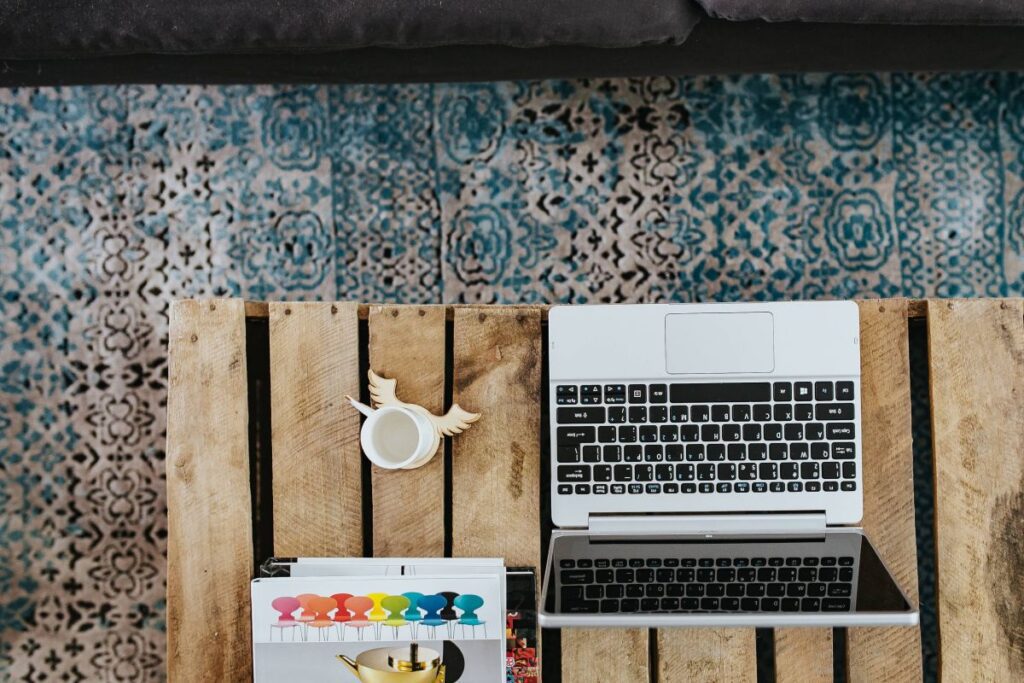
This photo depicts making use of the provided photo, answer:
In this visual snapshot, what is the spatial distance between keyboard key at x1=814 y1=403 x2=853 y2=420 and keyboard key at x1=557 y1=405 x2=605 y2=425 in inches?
10.1

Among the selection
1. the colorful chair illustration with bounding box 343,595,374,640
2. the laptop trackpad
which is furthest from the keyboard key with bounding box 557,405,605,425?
the colorful chair illustration with bounding box 343,595,374,640

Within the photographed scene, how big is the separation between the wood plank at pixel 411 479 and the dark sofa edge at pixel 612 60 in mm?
407

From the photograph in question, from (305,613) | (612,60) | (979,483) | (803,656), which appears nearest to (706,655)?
(803,656)

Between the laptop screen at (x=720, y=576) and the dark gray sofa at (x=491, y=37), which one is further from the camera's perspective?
the dark gray sofa at (x=491, y=37)

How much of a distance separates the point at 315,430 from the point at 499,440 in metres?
0.23

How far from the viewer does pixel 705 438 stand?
99cm

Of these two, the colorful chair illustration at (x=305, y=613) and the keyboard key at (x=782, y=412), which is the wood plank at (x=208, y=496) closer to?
the colorful chair illustration at (x=305, y=613)

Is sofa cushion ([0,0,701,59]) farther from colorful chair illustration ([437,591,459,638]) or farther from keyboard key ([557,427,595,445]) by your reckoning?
colorful chair illustration ([437,591,459,638])

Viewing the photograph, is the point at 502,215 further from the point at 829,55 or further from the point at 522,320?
the point at 829,55

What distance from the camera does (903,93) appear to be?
1.35 metres

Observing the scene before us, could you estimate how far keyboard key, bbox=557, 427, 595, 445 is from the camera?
3.27 feet

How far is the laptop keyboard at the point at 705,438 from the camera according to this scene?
0.97m

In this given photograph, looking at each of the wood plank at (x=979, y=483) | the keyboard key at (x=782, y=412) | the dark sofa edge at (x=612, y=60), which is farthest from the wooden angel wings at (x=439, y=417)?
the wood plank at (x=979, y=483)

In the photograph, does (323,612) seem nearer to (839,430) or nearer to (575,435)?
(575,435)
